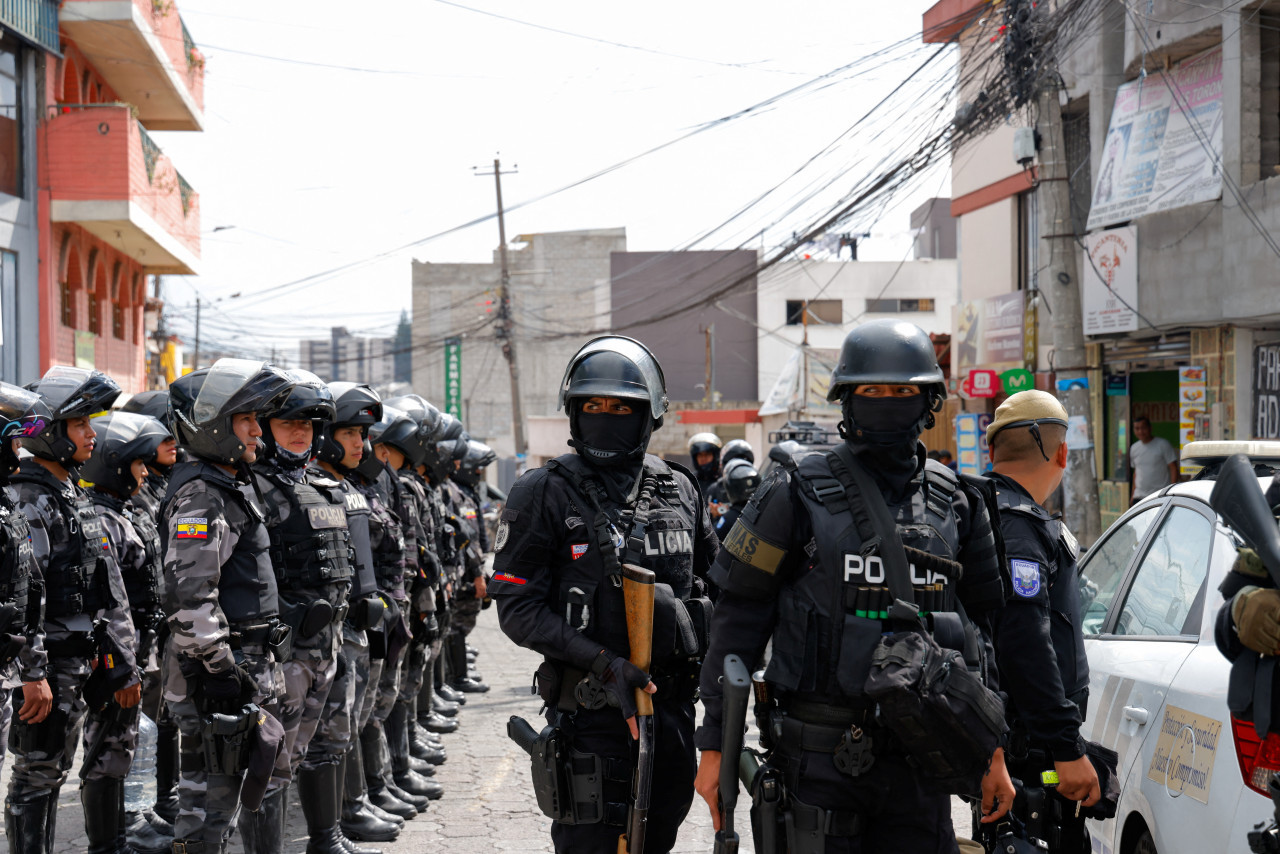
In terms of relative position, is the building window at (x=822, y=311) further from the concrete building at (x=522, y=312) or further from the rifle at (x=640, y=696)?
the rifle at (x=640, y=696)

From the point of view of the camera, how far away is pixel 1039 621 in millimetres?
3633

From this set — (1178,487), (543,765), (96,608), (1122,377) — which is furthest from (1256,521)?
(1122,377)

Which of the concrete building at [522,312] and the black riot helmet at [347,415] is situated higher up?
the concrete building at [522,312]

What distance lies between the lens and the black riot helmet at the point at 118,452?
6090mm

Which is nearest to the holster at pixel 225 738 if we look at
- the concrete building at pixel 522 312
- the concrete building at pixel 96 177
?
the concrete building at pixel 96 177

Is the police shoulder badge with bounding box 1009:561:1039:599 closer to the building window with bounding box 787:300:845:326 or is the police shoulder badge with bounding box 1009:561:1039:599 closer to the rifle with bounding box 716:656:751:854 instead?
the rifle with bounding box 716:656:751:854

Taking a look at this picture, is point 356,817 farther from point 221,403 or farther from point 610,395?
point 610,395

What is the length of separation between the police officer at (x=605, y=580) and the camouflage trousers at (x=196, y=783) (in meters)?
1.39

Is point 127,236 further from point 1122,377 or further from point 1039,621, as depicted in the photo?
point 1039,621

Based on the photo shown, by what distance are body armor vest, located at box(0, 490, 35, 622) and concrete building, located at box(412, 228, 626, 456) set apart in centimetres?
4796

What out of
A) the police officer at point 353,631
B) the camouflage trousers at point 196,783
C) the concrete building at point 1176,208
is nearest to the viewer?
the camouflage trousers at point 196,783

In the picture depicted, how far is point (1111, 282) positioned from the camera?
14875 mm

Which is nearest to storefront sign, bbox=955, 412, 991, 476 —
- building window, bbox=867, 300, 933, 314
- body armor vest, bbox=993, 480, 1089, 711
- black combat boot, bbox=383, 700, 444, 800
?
black combat boot, bbox=383, 700, 444, 800

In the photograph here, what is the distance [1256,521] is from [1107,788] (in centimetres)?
121
